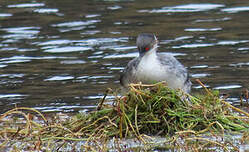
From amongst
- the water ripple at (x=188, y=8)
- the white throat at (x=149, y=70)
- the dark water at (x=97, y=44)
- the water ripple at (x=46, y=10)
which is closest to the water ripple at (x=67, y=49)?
the dark water at (x=97, y=44)

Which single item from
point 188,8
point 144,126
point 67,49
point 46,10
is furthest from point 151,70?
point 46,10

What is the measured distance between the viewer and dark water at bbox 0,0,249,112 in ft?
40.0

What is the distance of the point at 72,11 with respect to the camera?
18.2m

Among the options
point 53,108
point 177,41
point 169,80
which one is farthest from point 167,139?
point 177,41

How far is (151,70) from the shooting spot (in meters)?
9.29

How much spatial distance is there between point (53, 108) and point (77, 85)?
53.9 inches

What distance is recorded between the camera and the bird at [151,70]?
30.5ft

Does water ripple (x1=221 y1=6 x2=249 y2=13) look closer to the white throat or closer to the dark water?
the dark water

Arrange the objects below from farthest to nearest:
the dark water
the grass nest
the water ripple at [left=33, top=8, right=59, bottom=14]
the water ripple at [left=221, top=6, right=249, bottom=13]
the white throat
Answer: the water ripple at [left=33, top=8, right=59, bottom=14]
the water ripple at [left=221, top=6, right=249, bottom=13]
the dark water
the white throat
the grass nest

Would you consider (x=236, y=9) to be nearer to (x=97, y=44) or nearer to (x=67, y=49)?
(x=97, y=44)

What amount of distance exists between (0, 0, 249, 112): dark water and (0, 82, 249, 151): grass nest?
2690 mm

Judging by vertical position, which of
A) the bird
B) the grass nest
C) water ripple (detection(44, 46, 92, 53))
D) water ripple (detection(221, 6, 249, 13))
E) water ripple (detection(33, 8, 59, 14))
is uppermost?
the bird

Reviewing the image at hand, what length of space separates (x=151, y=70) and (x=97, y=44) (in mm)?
6035

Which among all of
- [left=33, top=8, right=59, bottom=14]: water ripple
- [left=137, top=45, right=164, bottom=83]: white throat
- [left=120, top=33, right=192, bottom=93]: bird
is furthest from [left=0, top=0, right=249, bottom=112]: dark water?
[left=137, top=45, right=164, bottom=83]: white throat
